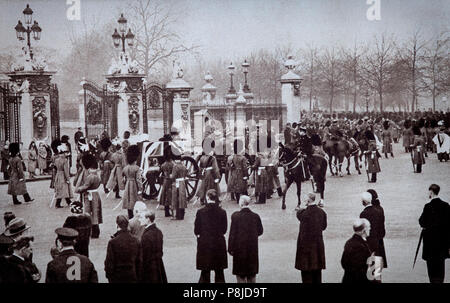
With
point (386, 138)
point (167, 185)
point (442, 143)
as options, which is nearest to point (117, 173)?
point (167, 185)

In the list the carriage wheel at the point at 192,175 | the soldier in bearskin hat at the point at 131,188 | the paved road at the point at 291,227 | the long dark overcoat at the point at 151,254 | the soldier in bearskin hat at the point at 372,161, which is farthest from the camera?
the soldier in bearskin hat at the point at 372,161

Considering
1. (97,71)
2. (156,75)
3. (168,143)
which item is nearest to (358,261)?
(168,143)

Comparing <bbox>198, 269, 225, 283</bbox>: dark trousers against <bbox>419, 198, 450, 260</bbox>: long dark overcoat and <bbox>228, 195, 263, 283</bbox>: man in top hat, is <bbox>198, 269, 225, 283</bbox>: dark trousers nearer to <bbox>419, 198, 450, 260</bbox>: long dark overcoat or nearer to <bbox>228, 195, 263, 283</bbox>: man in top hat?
<bbox>228, 195, 263, 283</bbox>: man in top hat

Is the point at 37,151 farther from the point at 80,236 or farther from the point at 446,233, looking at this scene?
the point at 446,233

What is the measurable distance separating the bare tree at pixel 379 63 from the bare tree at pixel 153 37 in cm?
321

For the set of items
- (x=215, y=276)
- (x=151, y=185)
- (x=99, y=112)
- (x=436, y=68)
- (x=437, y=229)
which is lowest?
(x=215, y=276)

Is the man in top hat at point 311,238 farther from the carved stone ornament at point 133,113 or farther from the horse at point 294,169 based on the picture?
the carved stone ornament at point 133,113

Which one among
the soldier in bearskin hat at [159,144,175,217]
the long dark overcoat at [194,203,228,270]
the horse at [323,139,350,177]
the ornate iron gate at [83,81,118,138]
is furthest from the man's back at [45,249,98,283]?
the horse at [323,139,350,177]

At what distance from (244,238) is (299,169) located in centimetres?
403

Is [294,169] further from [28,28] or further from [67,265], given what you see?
[67,265]

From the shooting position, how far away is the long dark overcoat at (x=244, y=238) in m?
6.63

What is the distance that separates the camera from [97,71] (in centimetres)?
1694

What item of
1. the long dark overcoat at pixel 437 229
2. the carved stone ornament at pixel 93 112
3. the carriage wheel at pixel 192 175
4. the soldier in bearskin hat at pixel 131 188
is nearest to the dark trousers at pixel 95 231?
the soldier in bearskin hat at pixel 131 188

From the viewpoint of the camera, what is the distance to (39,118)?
12945 millimetres
